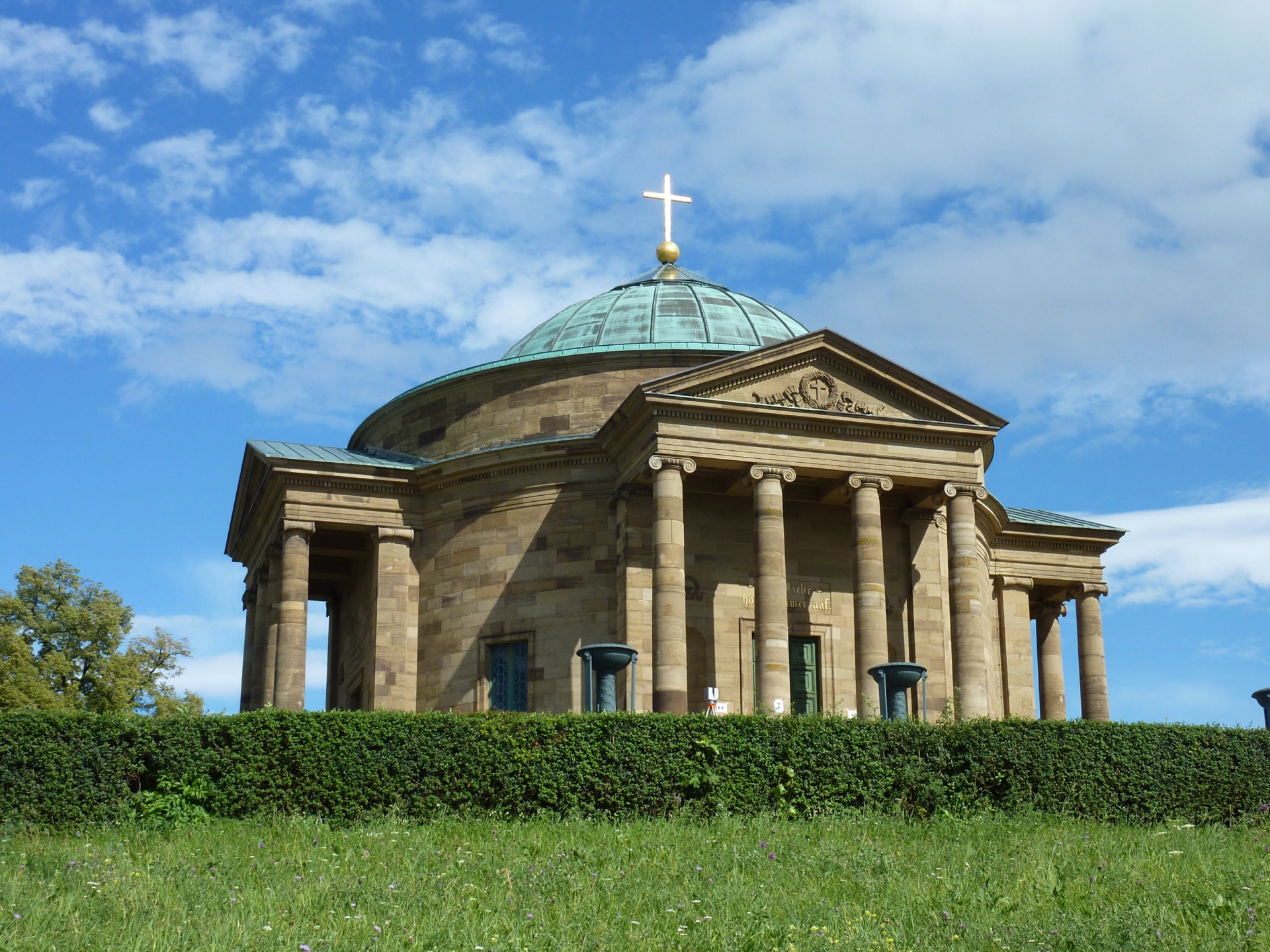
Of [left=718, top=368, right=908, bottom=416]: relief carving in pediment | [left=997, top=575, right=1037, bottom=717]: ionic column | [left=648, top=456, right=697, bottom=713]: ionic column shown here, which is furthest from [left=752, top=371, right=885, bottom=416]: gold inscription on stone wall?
[left=997, top=575, right=1037, bottom=717]: ionic column

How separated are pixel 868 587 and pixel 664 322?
1249 centimetres

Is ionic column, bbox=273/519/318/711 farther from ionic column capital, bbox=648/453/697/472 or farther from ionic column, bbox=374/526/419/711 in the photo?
ionic column capital, bbox=648/453/697/472

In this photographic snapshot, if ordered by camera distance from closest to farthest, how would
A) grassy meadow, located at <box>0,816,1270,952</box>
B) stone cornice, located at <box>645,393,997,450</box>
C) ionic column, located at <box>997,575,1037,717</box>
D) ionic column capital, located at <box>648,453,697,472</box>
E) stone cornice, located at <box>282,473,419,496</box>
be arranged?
grassy meadow, located at <box>0,816,1270,952</box>, ionic column capital, located at <box>648,453,697,472</box>, stone cornice, located at <box>645,393,997,450</box>, stone cornice, located at <box>282,473,419,496</box>, ionic column, located at <box>997,575,1037,717</box>

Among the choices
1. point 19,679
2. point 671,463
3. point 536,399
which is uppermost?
point 536,399

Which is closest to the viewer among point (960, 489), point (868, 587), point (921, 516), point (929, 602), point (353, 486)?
point (868, 587)

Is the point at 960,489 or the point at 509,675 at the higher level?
the point at 960,489

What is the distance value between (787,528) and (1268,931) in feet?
74.2

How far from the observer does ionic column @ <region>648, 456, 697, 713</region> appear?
34781 millimetres

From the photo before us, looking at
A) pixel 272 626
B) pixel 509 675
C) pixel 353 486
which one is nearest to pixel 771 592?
pixel 509 675

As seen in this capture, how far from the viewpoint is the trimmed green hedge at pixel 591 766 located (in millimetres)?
25906

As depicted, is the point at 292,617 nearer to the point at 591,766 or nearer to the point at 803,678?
the point at 803,678

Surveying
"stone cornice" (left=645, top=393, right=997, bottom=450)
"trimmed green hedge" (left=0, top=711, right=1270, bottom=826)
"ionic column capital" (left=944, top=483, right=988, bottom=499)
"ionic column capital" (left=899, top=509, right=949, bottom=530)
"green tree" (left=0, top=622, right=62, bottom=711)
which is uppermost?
"stone cornice" (left=645, top=393, right=997, bottom=450)

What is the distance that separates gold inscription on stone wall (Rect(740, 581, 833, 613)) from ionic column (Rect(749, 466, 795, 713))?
5.00ft

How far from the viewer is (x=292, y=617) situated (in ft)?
130
